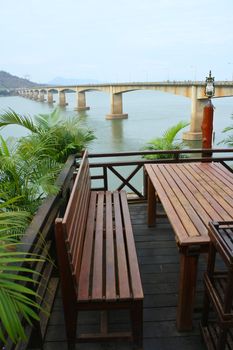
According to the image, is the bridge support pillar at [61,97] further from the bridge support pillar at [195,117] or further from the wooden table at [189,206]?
the wooden table at [189,206]

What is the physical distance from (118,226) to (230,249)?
132cm

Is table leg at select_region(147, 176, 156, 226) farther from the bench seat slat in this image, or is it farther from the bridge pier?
the bridge pier

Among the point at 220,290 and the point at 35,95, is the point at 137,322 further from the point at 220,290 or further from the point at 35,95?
the point at 35,95

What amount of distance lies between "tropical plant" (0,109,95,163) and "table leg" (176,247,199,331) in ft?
7.49

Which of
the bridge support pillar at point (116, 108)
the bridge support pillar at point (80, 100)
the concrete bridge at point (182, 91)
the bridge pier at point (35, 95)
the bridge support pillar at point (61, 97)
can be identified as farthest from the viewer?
the bridge pier at point (35, 95)

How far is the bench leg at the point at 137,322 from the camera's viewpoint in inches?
71.9

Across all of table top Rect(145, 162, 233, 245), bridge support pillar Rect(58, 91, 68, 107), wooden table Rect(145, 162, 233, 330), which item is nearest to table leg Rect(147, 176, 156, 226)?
wooden table Rect(145, 162, 233, 330)

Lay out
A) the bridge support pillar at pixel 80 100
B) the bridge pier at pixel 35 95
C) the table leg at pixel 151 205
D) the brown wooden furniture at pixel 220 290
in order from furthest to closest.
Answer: the bridge pier at pixel 35 95, the bridge support pillar at pixel 80 100, the table leg at pixel 151 205, the brown wooden furniture at pixel 220 290

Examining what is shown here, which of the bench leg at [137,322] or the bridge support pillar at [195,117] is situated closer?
the bench leg at [137,322]

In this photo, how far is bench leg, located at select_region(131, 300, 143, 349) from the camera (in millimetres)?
1827

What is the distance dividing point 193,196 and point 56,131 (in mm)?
2209

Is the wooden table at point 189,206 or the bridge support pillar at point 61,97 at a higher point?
the bridge support pillar at point 61,97

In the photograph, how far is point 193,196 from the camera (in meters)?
2.60

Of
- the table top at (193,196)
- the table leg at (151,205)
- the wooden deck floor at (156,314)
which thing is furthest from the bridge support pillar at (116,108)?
the wooden deck floor at (156,314)
